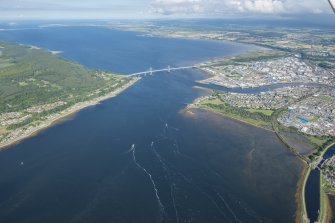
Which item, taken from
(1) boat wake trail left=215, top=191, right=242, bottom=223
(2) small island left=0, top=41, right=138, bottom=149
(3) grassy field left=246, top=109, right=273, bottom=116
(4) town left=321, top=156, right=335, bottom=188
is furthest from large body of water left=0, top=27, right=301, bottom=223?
(3) grassy field left=246, top=109, right=273, bottom=116

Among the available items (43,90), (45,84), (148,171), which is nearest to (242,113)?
(148,171)

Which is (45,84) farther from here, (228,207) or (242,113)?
(228,207)

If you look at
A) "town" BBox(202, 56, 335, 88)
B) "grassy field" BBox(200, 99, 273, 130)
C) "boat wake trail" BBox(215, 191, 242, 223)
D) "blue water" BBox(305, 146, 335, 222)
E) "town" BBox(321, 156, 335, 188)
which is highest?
"town" BBox(202, 56, 335, 88)

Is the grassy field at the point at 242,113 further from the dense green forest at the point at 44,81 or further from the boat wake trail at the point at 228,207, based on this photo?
the dense green forest at the point at 44,81

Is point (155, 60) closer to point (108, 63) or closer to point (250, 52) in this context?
point (108, 63)

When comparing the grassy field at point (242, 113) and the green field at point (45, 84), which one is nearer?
the grassy field at point (242, 113)

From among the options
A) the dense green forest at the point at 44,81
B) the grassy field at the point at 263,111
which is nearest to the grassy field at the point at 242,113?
the grassy field at the point at 263,111

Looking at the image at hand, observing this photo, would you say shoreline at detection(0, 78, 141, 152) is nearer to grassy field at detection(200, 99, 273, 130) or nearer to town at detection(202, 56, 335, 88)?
grassy field at detection(200, 99, 273, 130)
